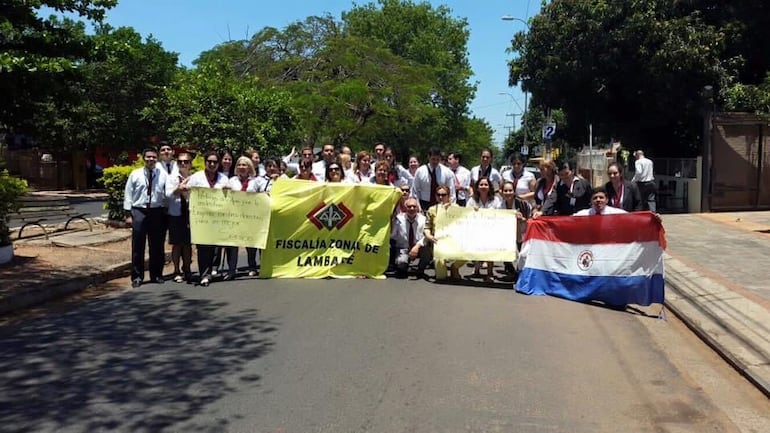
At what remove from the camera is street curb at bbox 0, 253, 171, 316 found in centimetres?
770

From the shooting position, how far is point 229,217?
9.42 meters

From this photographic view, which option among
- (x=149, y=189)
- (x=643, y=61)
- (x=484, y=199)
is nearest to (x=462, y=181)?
(x=484, y=199)

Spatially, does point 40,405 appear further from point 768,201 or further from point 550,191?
point 768,201

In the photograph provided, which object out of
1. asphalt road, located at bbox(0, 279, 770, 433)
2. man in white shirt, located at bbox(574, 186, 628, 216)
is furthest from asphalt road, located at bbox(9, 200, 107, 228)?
man in white shirt, located at bbox(574, 186, 628, 216)

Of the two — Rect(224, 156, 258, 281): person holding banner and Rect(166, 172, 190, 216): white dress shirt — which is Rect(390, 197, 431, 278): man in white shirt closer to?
Rect(224, 156, 258, 281): person holding banner

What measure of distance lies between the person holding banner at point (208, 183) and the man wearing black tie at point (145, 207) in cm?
44

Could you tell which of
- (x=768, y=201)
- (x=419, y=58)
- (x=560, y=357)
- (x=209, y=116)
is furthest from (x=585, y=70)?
(x=419, y=58)

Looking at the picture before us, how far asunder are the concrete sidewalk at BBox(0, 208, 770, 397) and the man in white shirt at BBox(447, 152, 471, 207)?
128 inches

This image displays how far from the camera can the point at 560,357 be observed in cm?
592

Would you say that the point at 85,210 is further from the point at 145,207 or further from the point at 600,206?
the point at 600,206

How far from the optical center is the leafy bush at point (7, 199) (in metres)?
9.74

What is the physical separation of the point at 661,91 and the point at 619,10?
9.09 feet

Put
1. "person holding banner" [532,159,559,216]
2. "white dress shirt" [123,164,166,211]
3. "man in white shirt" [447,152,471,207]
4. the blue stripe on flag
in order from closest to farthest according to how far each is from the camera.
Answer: the blue stripe on flag < "white dress shirt" [123,164,166,211] < "person holding banner" [532,159,559,216] < "man in white shirt" [447,152,471,207]

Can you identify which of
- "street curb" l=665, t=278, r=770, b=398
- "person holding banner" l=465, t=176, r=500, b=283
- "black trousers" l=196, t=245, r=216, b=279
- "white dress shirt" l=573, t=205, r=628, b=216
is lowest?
"street curb" l=665, t=278, r=770, b=398
